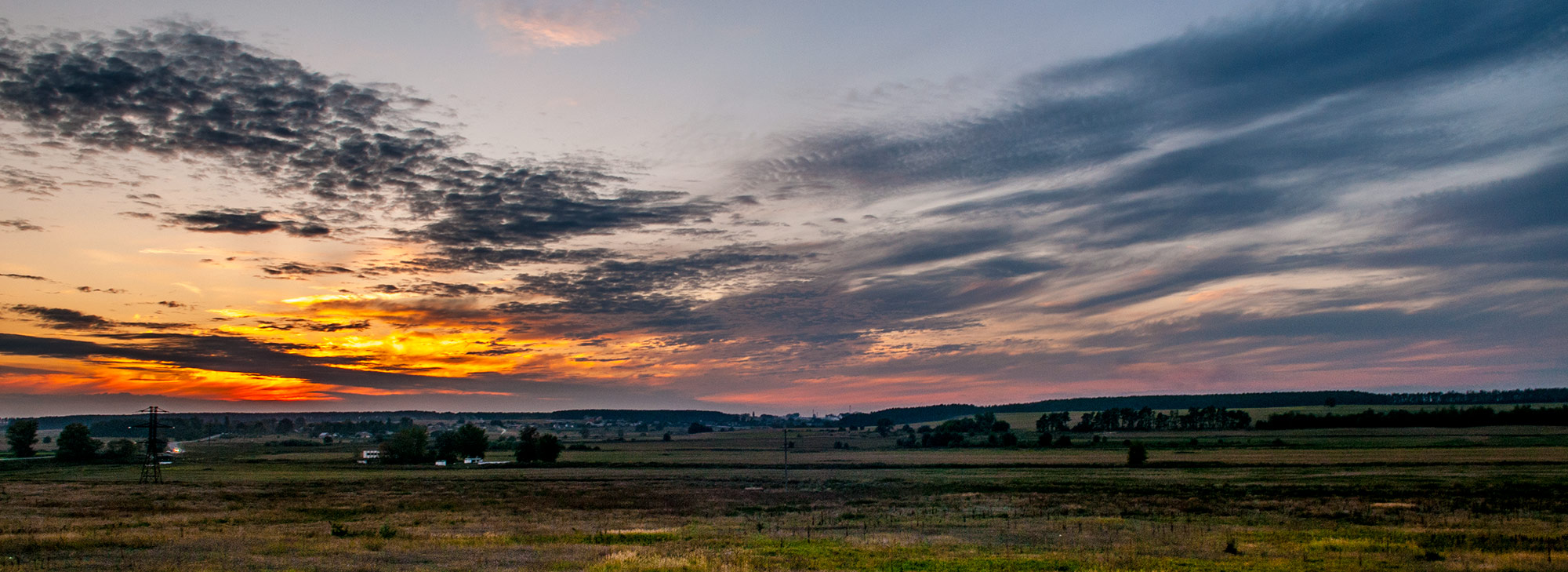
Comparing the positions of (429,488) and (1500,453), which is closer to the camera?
(429,488)

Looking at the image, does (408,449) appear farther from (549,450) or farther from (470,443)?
(549,450)

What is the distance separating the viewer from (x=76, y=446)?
12206 cm

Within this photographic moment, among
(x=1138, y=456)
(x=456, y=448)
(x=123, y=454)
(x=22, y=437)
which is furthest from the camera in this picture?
(x=456, y=448)

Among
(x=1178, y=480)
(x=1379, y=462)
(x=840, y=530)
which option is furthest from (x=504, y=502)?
(x=1379, y=462)

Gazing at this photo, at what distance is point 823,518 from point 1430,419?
574 ft

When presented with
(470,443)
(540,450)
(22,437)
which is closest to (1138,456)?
(540,450)

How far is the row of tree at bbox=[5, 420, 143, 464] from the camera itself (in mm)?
121625

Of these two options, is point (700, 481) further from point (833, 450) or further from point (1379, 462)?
point (833, 450)

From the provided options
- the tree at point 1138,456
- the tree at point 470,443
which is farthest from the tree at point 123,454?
the tree at point 1138,456

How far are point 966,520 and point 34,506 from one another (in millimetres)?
54690

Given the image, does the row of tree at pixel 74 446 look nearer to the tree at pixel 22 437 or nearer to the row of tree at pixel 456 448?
the tree at pixel 22 437

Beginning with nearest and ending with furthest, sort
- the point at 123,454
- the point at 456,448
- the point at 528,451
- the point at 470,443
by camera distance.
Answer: the point at 123,454 → the point at 528,451 → the point at 456,448 → the point at 470,443

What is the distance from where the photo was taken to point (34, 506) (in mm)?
49594

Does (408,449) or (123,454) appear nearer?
(123,454)
